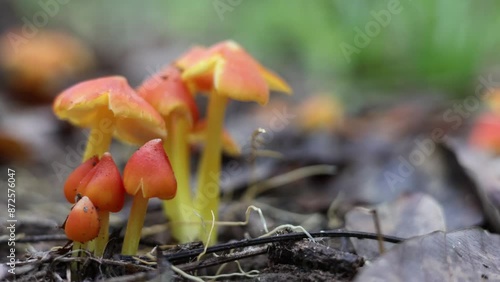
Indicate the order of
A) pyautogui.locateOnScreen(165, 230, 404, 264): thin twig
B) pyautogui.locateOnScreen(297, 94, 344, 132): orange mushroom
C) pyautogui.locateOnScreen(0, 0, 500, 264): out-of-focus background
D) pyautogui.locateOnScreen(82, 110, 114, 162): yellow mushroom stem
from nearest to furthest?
pyautogui.locateOnScreen(165, 230, 404, 264): thin twig
pyautogui.locateOnScreen(82, 110, 114, 162): yellow mushroom stem
pyautogui.locateOnScreen(0, 0, 500, 264): out-of-focus background
pyautogui.locateOnScreen(297, 94, 344, 132): orange mushroom

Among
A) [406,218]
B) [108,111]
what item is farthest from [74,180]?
[406,218]

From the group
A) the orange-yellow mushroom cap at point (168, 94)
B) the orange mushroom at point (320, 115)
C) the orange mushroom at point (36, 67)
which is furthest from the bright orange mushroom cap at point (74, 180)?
the orange mushroom at point (36, 67)

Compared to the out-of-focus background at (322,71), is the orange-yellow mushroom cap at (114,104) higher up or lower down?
lower down

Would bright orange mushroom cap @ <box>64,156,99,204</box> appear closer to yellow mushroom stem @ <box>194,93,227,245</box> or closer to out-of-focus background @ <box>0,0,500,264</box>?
yellow mushroom stem @ <box>194,93,227,245</box>

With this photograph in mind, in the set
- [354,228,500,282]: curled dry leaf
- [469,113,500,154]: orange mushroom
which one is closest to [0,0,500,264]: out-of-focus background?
[469,113,500,154]: orange mushroom

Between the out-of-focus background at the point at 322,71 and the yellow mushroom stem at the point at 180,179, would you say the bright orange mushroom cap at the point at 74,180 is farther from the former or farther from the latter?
the out-of-focus background at the point at 322,71

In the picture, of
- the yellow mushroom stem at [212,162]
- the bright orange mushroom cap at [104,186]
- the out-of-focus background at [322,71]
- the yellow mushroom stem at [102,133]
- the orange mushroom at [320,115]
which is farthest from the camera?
the orange mushroom at [320,115]

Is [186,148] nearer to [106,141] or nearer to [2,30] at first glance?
[106,141]
